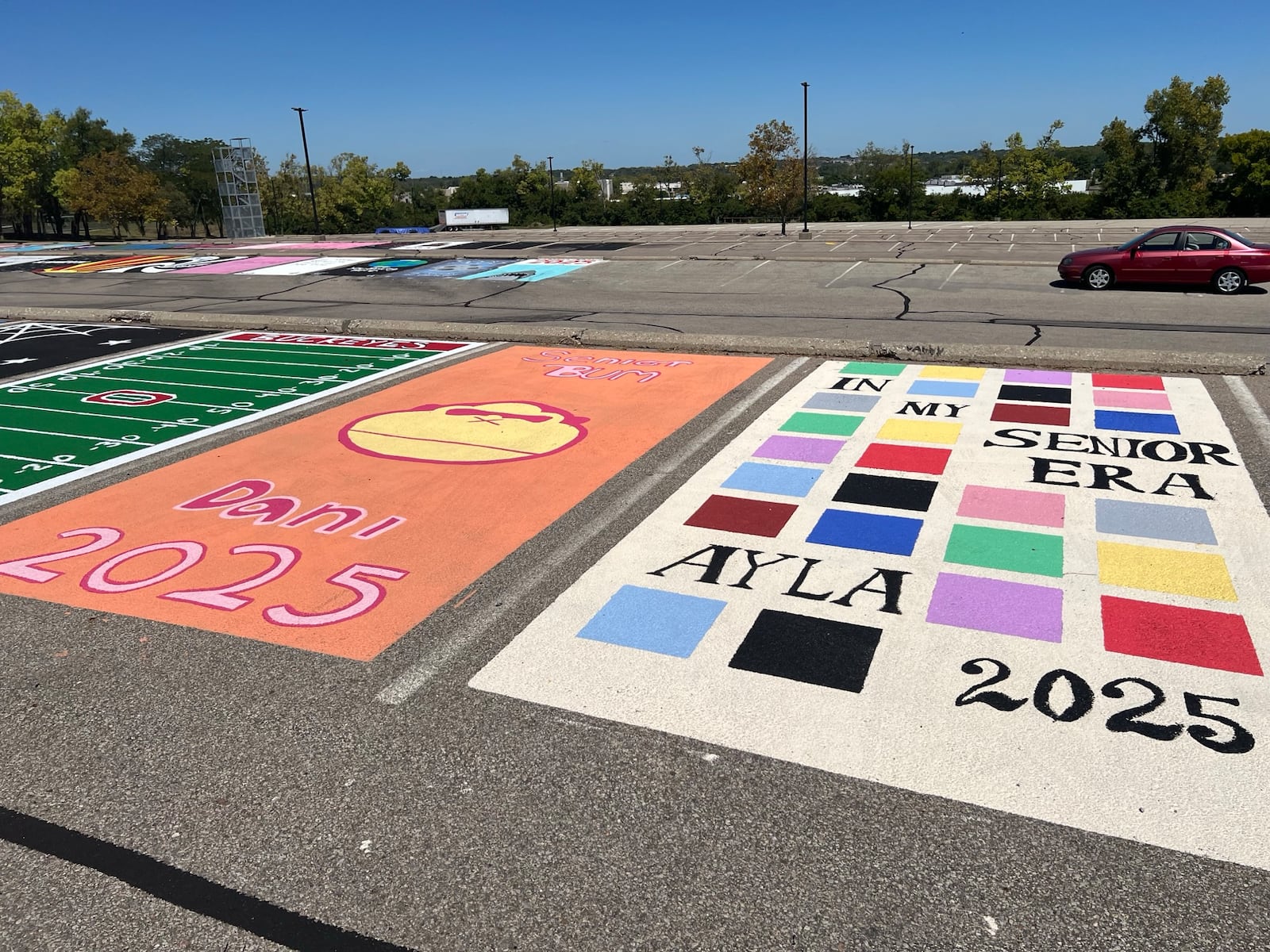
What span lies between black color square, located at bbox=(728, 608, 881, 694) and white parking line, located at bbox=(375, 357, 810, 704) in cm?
169

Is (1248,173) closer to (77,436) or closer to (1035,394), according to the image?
(1035,394)

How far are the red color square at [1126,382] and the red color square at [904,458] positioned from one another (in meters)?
4.12

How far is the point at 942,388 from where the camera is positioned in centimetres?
1176

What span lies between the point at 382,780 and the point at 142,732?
153 cm

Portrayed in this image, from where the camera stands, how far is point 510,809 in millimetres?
4137

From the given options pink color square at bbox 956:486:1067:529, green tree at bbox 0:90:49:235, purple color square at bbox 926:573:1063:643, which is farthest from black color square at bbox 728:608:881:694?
green tree at bbox 0:90:49:235

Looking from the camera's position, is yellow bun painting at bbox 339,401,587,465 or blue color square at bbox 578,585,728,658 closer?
blue color square at bbox 578,585,728,658

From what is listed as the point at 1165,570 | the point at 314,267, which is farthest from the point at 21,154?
the point at 1165,570

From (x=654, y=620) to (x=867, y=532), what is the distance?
2.26m

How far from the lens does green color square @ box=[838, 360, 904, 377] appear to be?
A: 12.8 metres

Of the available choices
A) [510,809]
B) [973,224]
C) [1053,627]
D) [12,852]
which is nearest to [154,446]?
[12,852]

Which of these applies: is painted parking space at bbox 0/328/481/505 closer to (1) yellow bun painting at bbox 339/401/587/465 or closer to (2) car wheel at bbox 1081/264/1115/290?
(1) yellow bun painting at bbox 339/401/587/465

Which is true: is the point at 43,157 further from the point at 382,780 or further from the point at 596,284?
the point at 382,780

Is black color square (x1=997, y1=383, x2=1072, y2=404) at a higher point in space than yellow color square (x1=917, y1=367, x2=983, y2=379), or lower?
lower
